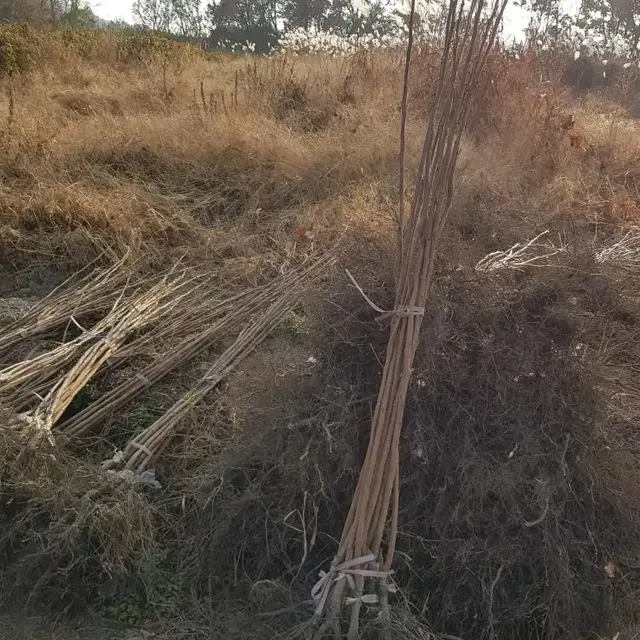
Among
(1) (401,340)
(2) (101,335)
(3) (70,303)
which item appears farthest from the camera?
(3) (70,303)

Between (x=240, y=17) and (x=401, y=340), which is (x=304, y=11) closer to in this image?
(x=240, y=17)

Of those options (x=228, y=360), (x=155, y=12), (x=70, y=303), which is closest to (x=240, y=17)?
(x=155, y=12)

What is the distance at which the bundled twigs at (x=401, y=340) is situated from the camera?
5.94ft

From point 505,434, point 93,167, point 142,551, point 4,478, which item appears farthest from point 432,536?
point 93,167

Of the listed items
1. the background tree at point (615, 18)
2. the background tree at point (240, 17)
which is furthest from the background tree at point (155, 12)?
the background tree at point (615, 18)

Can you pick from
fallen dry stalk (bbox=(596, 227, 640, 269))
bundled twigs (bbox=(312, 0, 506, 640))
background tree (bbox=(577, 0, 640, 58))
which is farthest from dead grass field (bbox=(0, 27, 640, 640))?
background tree (bbox=(577, 0, 640, 58))

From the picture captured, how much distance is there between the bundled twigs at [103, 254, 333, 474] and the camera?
8.15 ft

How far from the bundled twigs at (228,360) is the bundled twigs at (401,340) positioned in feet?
3.14

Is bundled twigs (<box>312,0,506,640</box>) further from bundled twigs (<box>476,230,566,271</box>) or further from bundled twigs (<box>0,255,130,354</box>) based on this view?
bundled twigs (<box>0,255,130,354</box>)

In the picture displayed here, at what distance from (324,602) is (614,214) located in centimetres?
352

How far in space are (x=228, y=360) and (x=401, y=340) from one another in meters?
1.28

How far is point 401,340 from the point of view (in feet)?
6.33

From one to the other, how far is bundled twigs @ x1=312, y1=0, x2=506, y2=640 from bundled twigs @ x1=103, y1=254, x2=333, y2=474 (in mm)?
956

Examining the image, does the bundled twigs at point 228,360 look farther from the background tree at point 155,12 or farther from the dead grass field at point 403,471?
the background tree at point 155,12
